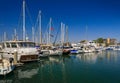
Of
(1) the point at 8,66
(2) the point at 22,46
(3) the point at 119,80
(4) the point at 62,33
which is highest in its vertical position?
(4) the point at 62,33

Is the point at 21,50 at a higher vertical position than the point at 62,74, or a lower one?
higher

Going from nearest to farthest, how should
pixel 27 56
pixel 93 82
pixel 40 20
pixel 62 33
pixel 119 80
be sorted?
pixel 93 82 < pixel 119 80 < pixel 27 56 < pixel 40 20 < pixel 62 33

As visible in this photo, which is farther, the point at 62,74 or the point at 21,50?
the point at 21,50

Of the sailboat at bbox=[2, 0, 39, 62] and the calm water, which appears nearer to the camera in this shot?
the calm water

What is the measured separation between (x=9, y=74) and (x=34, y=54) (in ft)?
38.1

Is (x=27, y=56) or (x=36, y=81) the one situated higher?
(x=27, y=56)

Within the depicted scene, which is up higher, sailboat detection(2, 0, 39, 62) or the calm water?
sailboat detection(2, 0, 39, 62)

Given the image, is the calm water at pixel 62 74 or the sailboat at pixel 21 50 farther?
the sailboat at pixel 21 50

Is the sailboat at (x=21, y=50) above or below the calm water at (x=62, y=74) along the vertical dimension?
above

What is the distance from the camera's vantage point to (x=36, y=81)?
2078 cm

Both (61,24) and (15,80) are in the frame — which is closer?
(15,80)

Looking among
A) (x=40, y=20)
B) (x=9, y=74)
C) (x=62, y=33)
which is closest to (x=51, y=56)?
(x=40, y=20)

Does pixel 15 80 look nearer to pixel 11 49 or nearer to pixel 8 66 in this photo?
pixel 8 66

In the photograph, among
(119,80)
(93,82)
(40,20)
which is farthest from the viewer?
(40,20)
